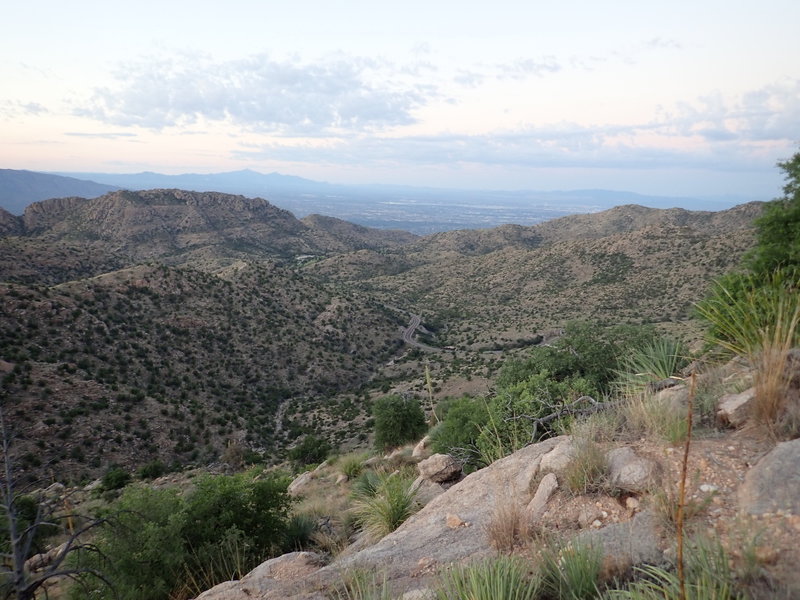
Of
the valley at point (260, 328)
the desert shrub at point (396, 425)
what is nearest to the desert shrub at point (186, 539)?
the valley at point (260, 328)

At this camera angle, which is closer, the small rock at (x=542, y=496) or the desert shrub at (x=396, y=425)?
the small rock at (x=542, y=496)

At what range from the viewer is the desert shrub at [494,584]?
278 centimetres

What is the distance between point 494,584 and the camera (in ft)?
9.64

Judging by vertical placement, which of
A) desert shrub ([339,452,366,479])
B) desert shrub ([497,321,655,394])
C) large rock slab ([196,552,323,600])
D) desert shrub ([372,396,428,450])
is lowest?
desert shrub ([372,396,428,450])

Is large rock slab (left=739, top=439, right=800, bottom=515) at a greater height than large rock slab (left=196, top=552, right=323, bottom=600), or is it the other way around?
large rock slab (left=739, top=439, right=800, bottom=515)

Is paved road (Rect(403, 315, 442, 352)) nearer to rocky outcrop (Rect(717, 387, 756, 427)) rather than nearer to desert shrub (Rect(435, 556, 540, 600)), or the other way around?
rocky outcrop (Rect(717, 387, 756, 427))

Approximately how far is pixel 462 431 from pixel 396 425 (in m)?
8.54

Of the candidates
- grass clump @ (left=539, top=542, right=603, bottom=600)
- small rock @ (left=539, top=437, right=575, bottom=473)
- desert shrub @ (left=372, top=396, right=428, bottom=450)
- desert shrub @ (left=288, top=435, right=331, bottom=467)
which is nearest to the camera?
grass clump @ (left=539, top=542, right=603, bottom=600)

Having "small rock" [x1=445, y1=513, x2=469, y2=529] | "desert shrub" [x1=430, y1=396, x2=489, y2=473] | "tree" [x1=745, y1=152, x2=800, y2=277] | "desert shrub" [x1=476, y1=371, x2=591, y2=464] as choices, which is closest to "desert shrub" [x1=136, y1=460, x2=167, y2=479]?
"desert shrub" [x1=430, y1=396, x2=489, y2=473]

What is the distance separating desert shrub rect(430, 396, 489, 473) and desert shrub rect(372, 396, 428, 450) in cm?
661

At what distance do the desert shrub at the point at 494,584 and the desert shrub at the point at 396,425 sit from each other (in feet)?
56.4

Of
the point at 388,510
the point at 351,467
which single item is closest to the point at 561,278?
the point at 351,467

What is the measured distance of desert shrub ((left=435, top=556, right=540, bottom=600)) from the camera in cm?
278

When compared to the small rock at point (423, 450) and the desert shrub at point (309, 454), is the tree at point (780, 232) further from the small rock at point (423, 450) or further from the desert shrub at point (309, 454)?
the desert shrub at point (309, 454)
